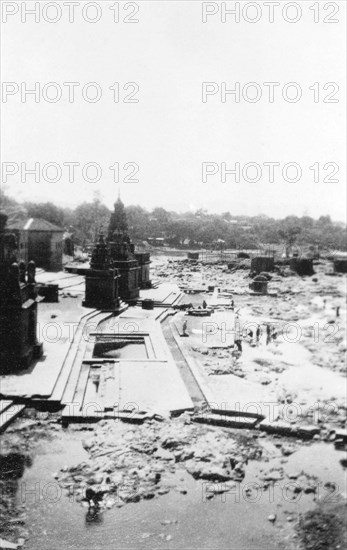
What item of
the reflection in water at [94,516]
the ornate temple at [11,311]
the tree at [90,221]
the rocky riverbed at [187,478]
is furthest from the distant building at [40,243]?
the reflection in water at [94,516]

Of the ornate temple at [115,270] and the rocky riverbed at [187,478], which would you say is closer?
the rocky riverbed at [187,478]

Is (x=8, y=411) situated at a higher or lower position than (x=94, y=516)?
higher

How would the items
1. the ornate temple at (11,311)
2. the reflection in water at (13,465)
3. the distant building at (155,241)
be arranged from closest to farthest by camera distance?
1. the reflection in water at (13,465)
2. the ornate temple at (11,311)
3. the distant building at (155,241)

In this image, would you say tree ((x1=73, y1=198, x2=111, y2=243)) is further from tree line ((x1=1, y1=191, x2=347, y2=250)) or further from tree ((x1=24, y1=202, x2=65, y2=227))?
tree ((x1=24, y1=202, x2=65, y2=227))

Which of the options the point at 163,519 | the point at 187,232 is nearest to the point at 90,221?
the point at 187,232

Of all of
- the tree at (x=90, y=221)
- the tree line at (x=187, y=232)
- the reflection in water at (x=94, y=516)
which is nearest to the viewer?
the reflection in water at (x=94, y=516)

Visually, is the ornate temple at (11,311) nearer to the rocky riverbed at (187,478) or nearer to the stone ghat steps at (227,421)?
the rocky riverbed at (187,478)

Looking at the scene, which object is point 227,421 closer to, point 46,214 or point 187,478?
point 187,478
